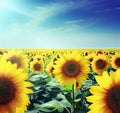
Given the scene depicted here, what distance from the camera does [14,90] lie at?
2412 millimetres

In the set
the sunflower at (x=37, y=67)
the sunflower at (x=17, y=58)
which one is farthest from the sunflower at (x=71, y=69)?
the sunflower at (x=37, y=67)

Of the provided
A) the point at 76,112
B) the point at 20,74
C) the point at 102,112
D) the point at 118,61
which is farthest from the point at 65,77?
the point at 118,61

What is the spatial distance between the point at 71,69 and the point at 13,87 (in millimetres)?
2117

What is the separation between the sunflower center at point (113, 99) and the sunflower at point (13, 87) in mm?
523

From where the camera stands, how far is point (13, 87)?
240 centimetres

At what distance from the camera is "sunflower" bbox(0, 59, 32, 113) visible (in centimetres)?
237

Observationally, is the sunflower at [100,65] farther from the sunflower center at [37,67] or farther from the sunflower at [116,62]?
the sunflower center at [37,67]

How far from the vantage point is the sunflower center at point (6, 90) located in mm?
2309

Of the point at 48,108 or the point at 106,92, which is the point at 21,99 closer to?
the point at 106,92

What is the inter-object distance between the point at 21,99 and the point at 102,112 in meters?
0.56

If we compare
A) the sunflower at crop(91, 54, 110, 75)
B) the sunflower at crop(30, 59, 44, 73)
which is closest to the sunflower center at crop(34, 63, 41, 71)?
the sunflower at crop(30, 59, 44, 73)

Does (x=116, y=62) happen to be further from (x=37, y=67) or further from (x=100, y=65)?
(x=37, y=67)

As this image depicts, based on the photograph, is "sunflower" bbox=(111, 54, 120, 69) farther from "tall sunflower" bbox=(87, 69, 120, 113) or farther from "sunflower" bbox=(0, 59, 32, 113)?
"tall sunflower" bbox=(87, 69, 120, 113)

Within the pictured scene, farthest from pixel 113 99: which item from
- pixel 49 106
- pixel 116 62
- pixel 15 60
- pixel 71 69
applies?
pixel 116 62
